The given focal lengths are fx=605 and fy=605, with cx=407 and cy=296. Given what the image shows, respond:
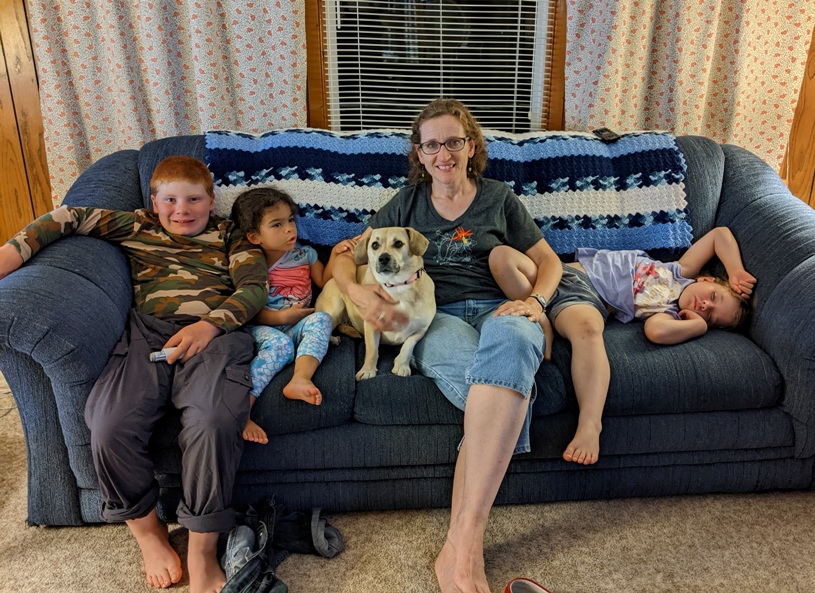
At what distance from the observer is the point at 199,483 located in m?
1.43

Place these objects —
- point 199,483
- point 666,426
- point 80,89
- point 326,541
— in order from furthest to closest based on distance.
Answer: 1. point 80,89
2. point 666,426
3. point 326,541
4. point 199,483

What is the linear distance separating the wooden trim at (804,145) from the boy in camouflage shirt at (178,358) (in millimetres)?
2532

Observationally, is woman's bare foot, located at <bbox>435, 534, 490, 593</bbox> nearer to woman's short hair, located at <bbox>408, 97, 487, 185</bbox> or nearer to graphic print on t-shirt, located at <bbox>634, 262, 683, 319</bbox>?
graphic print on t-shirt, located at <bbox>634, 262, 683, 319</bbox>

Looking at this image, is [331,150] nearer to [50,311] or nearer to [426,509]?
[50,311]

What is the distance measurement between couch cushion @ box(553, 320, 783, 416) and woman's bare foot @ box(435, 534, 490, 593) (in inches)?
20.1

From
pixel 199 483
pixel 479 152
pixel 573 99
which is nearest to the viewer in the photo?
pixel 199 483

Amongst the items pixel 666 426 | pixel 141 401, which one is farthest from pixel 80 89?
pixel 666 426

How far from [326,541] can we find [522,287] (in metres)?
0.90

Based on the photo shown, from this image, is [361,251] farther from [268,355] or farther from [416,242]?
[268,355]

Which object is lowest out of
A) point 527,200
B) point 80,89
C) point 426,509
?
point 426,509

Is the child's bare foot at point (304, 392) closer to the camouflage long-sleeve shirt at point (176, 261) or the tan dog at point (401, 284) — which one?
the tan dog at point (401, 284)

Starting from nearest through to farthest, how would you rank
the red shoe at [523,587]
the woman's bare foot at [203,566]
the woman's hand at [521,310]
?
the red shoe at [523,587]
the woman's bare foot at [203,566]
the woman's hand at [521,310]

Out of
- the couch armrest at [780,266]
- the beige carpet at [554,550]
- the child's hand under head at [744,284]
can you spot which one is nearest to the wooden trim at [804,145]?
the couch armrest at [780,266]

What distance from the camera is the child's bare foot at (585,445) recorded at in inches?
63.4
